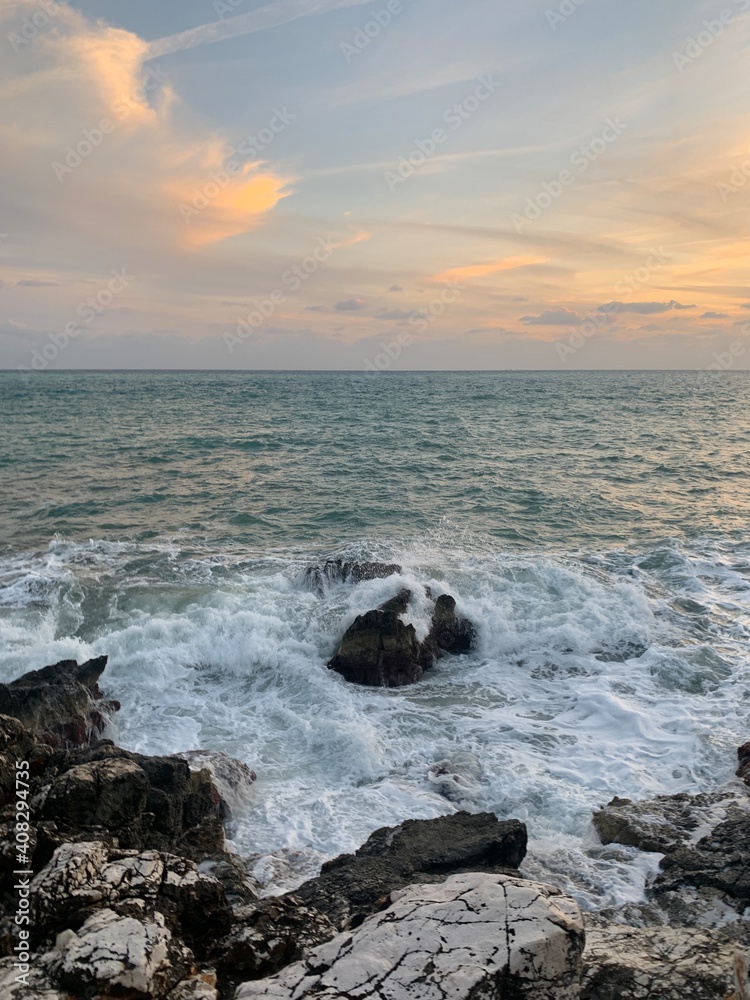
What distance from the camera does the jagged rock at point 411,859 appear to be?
6453mm

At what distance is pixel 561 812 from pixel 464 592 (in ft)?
25.7

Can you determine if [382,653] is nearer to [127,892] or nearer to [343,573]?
[343,573]

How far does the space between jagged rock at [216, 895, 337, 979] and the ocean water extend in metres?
1.84


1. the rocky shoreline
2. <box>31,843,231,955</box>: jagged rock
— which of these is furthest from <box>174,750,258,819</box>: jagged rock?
<box>31,843,231,955</box>: jagged rock

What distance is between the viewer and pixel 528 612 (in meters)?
16.2

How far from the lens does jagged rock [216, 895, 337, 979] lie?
518cm

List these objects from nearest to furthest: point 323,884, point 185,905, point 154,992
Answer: point 154,992 → point 185,905 → point 323,884

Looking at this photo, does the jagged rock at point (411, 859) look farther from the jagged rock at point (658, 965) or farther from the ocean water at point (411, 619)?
the jagged rock at point (658, 965)

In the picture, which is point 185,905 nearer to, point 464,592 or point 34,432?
point 464,592

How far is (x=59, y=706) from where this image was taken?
10.3m

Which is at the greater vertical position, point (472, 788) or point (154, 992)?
point (154, 992)

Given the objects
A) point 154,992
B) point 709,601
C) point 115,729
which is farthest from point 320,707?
point 709,601

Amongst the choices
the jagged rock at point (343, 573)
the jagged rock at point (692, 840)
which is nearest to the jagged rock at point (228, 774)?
the jagged rock at point (692, 840)

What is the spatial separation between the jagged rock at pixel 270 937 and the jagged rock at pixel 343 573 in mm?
10735
